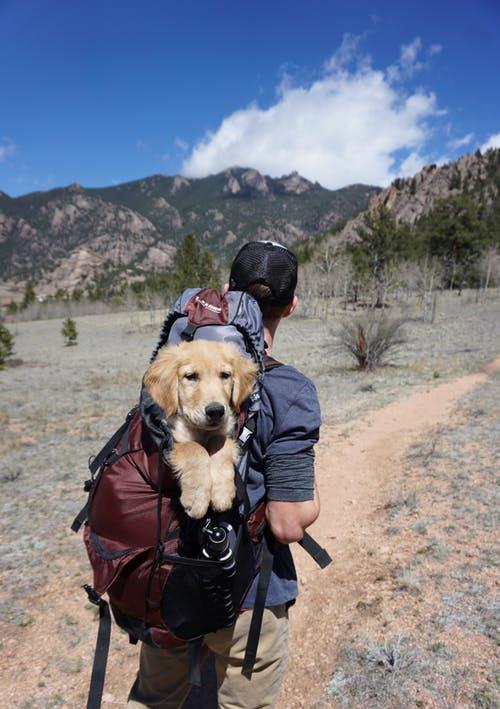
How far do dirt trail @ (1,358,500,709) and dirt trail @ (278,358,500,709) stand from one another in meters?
0.01

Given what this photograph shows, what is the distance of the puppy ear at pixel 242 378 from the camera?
6.15ft

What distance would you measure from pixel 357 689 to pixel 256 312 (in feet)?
11.4

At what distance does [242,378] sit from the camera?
1.99 m

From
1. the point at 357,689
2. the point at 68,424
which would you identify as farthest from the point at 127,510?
the point at 68,424

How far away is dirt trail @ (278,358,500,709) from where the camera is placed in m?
3.81

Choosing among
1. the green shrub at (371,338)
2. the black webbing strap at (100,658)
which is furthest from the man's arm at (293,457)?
the green shrub at (371,338)

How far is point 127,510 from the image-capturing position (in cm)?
164

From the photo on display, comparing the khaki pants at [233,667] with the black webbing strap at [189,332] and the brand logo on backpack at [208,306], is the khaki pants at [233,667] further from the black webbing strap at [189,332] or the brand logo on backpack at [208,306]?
the brand logo on backpack at [208,306]

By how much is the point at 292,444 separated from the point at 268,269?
0.86 meters

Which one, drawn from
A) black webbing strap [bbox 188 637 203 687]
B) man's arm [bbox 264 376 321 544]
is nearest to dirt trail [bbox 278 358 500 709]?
black webbing strap [bbox 188 637 203 687]

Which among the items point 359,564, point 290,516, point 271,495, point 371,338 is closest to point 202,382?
point 271,495

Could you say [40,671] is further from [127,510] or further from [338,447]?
[338,447]

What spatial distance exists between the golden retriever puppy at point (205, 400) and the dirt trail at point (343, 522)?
2907mm

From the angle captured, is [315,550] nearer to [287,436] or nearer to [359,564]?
[287,436]
